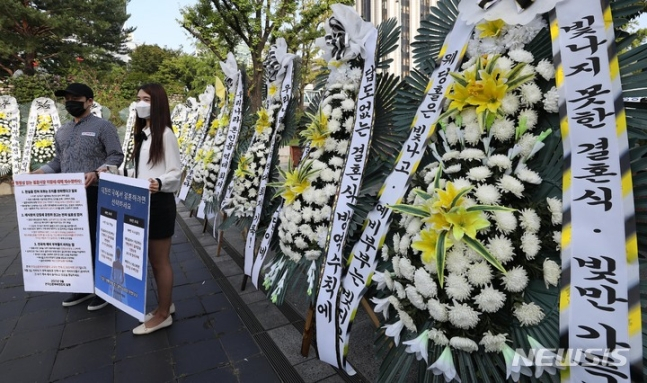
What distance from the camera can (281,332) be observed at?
120 inches

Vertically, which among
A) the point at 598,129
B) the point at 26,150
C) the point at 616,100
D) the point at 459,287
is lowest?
the point at 459,287

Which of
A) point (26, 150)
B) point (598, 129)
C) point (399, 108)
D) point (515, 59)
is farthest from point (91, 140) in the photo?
point (26, 150)

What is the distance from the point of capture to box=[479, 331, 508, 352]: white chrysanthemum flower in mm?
1398

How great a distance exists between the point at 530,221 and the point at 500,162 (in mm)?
288

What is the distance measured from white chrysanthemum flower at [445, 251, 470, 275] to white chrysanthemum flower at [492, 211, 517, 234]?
195 mm

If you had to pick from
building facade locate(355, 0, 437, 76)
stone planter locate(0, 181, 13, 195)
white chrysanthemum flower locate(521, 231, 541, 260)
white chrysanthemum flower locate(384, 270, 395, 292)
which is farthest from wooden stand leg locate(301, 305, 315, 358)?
building facade locate(355, 0, 437, 76)

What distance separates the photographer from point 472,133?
1.71 metres

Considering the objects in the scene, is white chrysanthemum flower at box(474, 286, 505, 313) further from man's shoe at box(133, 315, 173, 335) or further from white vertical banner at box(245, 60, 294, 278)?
man's shoe at box(133, 315, 173, 335)

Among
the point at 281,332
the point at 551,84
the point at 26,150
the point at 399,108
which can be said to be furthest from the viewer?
the point at 26,150

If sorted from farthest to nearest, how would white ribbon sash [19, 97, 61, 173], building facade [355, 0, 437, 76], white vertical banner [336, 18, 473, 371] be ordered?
building facade [355, 0, 437, 76], white ribbon sash [19, 97, 61, 173], white vertical banner [336, 18, 473, 371]

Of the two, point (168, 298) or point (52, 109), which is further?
point (52, 109)

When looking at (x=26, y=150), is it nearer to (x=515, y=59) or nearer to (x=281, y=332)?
(x=281, y=332)

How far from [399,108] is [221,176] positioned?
10.2 ft

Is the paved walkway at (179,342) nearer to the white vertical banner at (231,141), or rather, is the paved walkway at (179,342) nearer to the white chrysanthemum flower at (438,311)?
the white chrysanthemum flower at (438,311)
